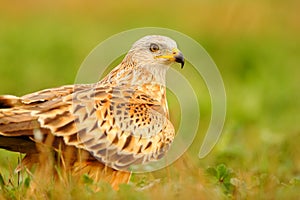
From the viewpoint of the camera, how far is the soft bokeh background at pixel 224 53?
952 cm

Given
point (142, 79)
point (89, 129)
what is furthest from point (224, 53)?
point (89, 129)

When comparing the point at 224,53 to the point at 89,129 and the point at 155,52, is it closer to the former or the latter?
the point at 155,52

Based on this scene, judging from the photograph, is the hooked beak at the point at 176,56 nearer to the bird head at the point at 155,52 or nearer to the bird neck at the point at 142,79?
the bird head at the point at 155,52

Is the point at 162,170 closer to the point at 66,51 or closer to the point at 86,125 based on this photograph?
the point at 86,125

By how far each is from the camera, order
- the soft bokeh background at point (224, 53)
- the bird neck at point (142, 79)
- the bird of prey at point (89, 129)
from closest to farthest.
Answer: the bird of prey at point (89, 129), the bird neck at point (142, 79), the soft bokeh background at point (224, 53)

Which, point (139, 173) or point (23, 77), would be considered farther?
point (23, 77)

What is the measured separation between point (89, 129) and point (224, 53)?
9.85 m

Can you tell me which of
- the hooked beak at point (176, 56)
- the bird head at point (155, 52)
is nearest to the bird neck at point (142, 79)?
the bird head at point (155, 52)

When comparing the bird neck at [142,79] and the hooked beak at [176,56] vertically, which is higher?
the hooked beak at [176,56]

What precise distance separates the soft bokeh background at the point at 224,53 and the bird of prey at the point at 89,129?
1.50 ft

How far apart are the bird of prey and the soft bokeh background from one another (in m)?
0.46

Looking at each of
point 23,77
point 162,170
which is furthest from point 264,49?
point 162,170

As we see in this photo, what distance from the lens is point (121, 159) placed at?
7355 millimetres

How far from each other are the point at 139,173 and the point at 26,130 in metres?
1.16
